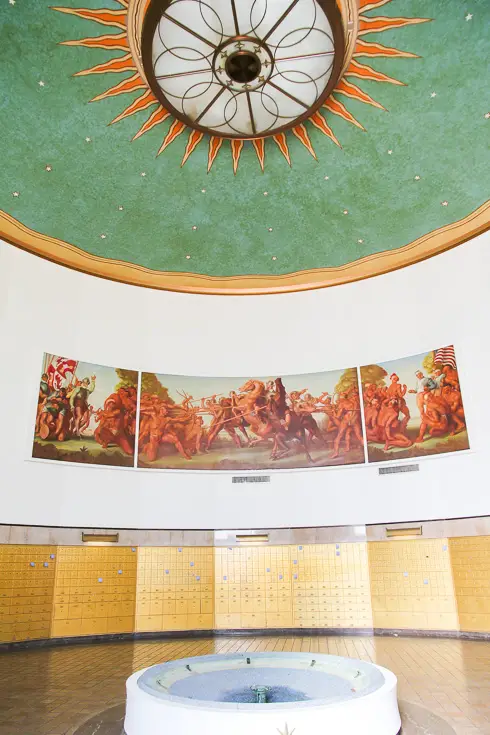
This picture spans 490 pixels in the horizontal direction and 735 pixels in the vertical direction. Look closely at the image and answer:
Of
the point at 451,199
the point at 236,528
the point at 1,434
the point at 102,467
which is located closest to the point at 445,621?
the point at 236,528

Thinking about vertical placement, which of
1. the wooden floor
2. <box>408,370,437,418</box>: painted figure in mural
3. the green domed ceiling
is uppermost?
the green domed ceiling

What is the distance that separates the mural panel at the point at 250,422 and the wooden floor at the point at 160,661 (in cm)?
436

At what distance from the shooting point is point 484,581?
1223 centimetres

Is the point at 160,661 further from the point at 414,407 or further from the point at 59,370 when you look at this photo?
the point at 414,407

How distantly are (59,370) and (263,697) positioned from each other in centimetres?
996

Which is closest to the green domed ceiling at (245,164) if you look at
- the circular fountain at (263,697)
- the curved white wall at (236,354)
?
the curved white wall at (236,354)

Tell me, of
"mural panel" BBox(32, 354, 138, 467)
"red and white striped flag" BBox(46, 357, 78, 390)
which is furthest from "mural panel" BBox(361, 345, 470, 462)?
"red and white striped flag" BBox(46, 357, 78, 390)

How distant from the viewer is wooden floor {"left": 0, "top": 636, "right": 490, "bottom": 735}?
21.2 feet

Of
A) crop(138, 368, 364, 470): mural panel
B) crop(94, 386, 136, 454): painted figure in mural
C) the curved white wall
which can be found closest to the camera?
the curved white wall

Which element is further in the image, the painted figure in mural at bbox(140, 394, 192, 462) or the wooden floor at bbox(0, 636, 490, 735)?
the painted figure in mural at bbox(140, 394, 192, 462)

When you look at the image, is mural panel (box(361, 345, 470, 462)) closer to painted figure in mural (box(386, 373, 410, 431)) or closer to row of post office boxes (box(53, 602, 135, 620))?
painted figure in mural (box(386, 373, 410, 431))

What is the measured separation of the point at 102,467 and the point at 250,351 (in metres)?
5.14

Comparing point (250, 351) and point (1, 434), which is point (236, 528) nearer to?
point (250, 351)

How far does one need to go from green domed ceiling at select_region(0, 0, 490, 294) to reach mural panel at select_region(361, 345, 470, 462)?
9.64 ft
